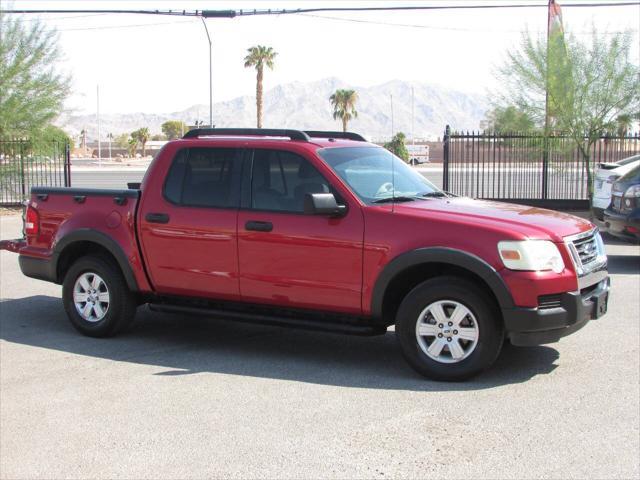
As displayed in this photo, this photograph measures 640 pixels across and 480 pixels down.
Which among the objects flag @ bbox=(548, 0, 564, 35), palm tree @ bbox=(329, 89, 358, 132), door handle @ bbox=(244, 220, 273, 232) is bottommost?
door handle @ bbox=(244, 220, 273, 232)

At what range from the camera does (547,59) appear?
67.6 ft

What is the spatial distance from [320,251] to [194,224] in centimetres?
127

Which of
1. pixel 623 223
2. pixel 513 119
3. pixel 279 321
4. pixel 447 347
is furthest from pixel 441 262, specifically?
pixel 513 119

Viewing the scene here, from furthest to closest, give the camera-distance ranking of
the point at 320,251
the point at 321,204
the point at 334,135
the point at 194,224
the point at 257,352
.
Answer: the point at 334,135, the point at 257,352, the point at 194,224, the point at 320,251, the point at 321,204

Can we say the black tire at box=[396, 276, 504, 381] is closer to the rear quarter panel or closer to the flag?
the rear quarter panel

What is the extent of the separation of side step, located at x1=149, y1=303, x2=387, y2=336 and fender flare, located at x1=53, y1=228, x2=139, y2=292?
1.03ft

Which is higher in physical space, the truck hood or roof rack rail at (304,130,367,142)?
roof rack rail at (304,130,367,142)

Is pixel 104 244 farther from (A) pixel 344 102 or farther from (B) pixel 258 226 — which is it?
(A) pixel 344 102

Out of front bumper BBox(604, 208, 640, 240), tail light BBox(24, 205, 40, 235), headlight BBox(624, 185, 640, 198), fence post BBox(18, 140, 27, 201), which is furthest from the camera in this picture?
fence post BBox(18, 140, 27, 201)

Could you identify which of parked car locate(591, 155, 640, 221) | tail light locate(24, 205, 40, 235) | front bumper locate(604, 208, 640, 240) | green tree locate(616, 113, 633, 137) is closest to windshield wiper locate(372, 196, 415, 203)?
tail light locate(24, 205, 40, 235)

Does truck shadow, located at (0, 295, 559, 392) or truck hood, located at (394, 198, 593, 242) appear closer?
truck hood, located at (394, 198, 593, 242)

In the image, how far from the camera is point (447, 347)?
6445 millimetres

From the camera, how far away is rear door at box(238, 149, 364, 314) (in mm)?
6691

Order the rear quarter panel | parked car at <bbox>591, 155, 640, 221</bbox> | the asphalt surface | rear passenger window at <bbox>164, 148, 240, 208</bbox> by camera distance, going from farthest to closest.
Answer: parked car at <bbox>591, 155, 640, 221</bbox> → the rear quarter panel → rear passenger window at <bbox>164, 148, 240, 208</bbox> → the asphalt surface
